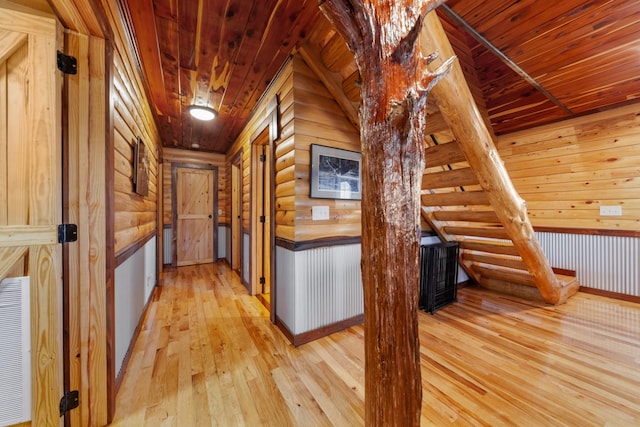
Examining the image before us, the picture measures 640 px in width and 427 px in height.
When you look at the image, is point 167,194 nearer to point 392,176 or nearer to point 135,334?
point 135,334

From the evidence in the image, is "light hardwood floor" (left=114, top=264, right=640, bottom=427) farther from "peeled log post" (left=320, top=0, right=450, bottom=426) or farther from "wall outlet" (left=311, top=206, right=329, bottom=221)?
"wall outlet" (left=311, top=206, right=329, bottom=221)

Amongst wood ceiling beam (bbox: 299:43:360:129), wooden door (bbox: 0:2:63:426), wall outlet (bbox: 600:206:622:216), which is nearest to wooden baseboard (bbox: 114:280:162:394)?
wooden door (bbox: 0:2:63:426)

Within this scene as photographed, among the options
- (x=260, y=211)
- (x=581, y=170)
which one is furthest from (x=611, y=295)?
(x=260, y=211)

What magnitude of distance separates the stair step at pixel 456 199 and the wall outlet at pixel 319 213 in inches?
48.7

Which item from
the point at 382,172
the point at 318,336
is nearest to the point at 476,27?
the point at 382,172

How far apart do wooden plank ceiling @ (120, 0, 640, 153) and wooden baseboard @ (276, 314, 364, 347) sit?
242 cm

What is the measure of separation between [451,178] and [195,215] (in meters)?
4.66

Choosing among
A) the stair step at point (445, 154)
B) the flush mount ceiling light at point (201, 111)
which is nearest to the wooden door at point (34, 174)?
the flush mount ceiling light at point (201, 111)

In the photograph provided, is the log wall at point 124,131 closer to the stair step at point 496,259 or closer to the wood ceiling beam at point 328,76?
the wood ceiling beam at point 328,76

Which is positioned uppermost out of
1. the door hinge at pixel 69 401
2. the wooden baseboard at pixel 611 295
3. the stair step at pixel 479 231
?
the stair step at pixel 479 231

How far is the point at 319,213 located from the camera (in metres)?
2.12

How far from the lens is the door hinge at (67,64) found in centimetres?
110

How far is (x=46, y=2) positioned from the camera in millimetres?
1040

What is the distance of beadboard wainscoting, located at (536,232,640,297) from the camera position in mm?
2797
